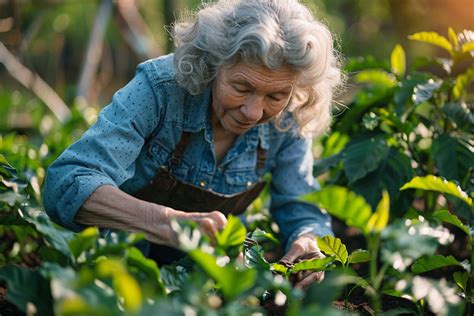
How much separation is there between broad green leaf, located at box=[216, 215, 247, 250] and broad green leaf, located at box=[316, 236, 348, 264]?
0.28 metres

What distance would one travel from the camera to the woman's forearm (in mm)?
1945

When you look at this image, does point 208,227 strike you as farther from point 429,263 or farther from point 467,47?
point 467,47

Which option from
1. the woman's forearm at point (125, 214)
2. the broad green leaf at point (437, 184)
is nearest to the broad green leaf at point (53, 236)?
the woman's forearm at point (125, 214)

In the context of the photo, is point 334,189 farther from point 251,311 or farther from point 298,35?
point 298,35

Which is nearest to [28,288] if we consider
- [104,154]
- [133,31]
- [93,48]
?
[104,154]

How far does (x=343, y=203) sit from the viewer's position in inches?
56.4

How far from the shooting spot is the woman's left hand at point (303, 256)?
2.15 metres

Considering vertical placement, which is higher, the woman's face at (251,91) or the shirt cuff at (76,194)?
the woman's face at (251,91)

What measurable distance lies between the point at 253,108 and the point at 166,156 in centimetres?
45

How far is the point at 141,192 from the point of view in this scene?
2.61 metres

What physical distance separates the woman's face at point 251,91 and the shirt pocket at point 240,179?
0.37 m

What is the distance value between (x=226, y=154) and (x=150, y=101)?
373mm

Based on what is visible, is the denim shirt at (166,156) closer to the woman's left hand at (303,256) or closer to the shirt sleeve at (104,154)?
the shirt sleeve at (104,154)

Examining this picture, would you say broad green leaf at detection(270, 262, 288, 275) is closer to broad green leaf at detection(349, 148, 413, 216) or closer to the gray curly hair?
the gray curly hair
